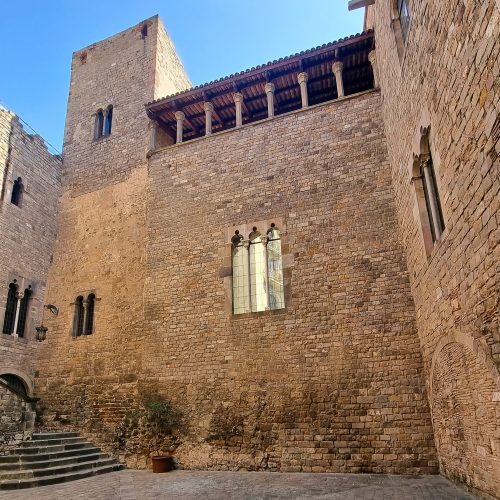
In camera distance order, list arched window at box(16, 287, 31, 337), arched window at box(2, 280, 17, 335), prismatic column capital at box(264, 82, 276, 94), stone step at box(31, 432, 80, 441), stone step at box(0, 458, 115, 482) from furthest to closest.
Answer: arched window at box(16, 287, 31, 337)
prismatic column capital at box(264, 82, 276, 94)
arched window at box(2, 280, 17, 335)
stone step at box(31, 432, 80, 441)
stone step at box(0, 458, 115, 482)

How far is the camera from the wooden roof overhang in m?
11.4

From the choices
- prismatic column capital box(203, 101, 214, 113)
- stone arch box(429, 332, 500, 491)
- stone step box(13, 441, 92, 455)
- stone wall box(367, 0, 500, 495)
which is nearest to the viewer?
stone wall box(367, 0, 500, 495)

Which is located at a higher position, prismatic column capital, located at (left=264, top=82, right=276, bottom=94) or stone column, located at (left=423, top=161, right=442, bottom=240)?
prismatic column capital, located at (left=264, top=82, right=276, bottom=94)

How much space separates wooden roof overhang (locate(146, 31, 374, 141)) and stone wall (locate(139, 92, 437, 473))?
159cm

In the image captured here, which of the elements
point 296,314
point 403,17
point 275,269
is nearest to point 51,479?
point 296,314

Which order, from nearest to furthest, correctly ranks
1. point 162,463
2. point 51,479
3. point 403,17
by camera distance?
point 403,17 < point 51,479 < point 162,463

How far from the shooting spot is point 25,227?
12.5 m

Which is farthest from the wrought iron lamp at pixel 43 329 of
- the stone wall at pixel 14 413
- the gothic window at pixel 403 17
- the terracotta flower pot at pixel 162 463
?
the gothic window at pixel 403 17

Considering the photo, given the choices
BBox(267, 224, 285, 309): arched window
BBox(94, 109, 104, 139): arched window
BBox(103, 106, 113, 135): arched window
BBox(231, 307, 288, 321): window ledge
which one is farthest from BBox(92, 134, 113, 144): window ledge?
BBox(231, 307, 288, 321): window ledge

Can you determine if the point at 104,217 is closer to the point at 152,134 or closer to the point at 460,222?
the point at 152,134

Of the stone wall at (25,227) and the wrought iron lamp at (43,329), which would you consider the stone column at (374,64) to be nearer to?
the stone wall at (25,227)

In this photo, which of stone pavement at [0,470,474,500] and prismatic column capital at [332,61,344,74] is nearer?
A: stone pavement at [0,470,474,500]

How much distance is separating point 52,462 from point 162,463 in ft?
7.35

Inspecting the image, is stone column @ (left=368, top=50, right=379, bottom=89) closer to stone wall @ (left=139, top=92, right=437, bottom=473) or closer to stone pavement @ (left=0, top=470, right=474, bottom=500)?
stone wall @ (left=139, top=92, right=437, bottom=473)
